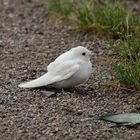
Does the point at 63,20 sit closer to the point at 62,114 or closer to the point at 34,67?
the point at 34,67

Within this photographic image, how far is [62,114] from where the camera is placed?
17.1 feet

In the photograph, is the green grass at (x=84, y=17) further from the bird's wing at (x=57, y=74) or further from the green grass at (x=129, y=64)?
the bird's wing at (x=57, y=74)

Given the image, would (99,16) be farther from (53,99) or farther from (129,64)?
(53,99)

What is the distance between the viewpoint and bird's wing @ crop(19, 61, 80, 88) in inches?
223

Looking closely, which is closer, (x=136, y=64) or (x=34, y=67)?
(x=136, y=64)

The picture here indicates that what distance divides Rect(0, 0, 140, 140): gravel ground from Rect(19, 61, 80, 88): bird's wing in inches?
2.8

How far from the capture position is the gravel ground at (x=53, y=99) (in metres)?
4.90

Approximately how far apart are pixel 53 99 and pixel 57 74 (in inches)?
10.4

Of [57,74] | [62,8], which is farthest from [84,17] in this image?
[57,74]

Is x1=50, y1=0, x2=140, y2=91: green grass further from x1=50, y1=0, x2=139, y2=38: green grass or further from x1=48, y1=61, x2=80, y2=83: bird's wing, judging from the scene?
x1=48, y1=61, x2=80, y2=83: bird's wing

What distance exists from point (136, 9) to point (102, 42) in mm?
1719

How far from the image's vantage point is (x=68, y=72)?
568cm

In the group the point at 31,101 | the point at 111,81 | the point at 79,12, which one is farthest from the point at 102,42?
the point at 31,101

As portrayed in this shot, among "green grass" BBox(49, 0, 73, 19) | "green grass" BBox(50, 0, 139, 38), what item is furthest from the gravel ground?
"green grass" BBox(49, 0, 73, 19)
